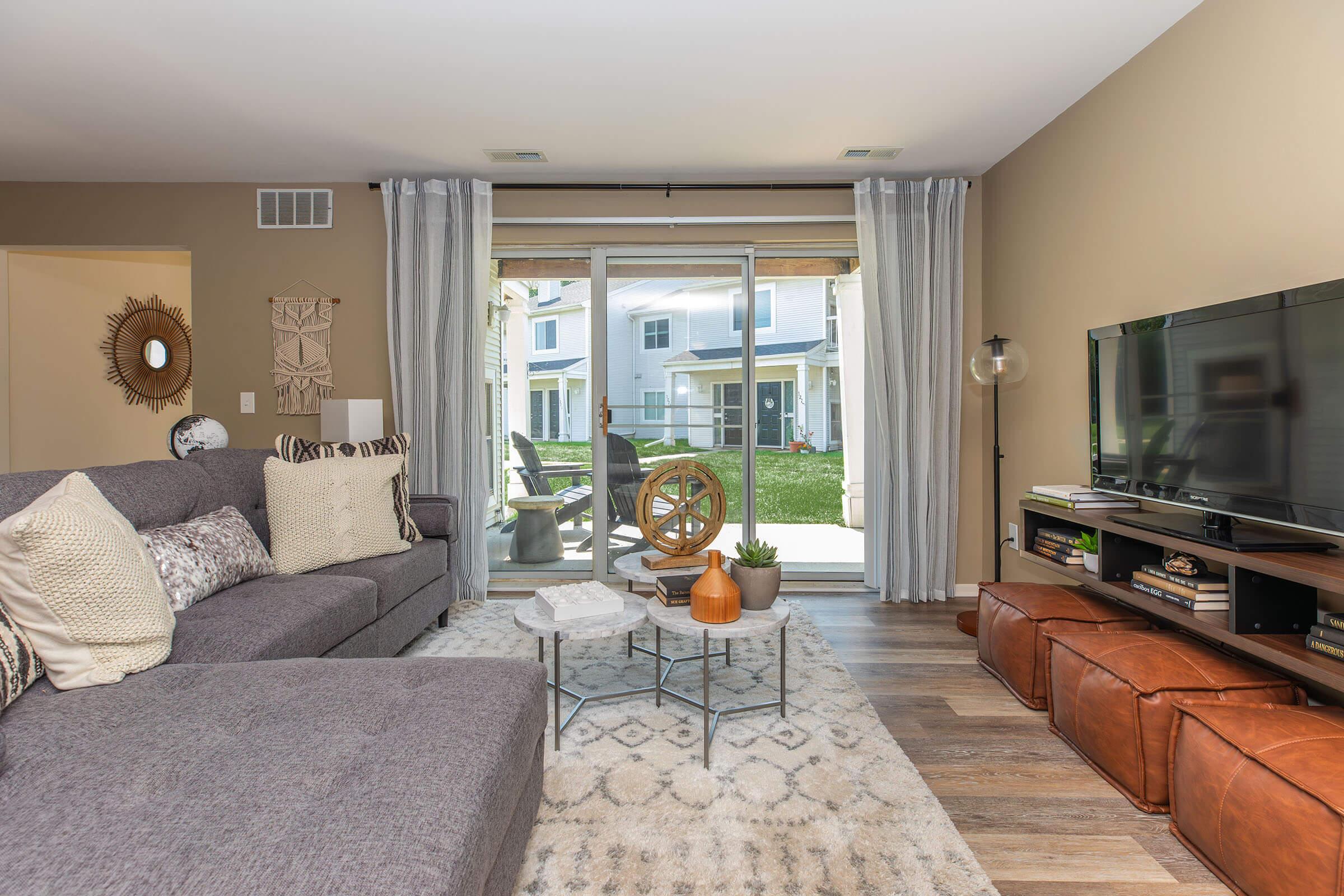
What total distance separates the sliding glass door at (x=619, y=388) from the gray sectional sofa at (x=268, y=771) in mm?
2481

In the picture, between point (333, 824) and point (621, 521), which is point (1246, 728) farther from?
point (621, 521)

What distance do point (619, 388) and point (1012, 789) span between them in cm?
304

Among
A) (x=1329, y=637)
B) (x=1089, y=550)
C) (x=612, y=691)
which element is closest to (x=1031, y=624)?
(x=1089, y=550)

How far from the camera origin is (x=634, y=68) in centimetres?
A: 282

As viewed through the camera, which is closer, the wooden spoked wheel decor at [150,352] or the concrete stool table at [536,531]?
the concrete stool table at [536,531]

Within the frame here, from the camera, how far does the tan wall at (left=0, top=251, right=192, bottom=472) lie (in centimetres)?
447

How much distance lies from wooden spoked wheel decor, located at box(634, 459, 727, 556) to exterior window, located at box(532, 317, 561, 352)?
85.5 inches

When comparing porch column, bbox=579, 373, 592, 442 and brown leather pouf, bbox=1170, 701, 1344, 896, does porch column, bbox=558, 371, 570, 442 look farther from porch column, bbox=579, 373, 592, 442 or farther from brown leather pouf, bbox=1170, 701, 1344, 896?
brown leather pouf, bbox=1170, 701, 1344, 896

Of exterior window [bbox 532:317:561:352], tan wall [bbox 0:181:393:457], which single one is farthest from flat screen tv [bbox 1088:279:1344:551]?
tan wall [bbox 0:181:393:457]

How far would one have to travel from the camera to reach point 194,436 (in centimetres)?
347

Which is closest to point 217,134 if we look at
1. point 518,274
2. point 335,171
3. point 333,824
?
point 335,171

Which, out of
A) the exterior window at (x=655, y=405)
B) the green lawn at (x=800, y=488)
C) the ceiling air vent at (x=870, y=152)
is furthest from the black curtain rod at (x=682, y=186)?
the green lawn at (x=800, y=488)

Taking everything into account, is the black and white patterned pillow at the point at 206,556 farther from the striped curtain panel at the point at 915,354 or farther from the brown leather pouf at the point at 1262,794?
the striped curtain panel at the point at 915,354

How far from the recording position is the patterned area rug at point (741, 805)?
1.54 meters
